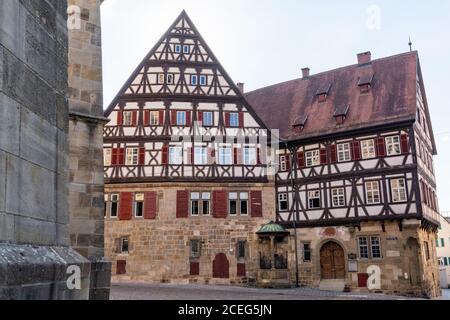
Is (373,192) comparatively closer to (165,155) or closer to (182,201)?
(182,201)

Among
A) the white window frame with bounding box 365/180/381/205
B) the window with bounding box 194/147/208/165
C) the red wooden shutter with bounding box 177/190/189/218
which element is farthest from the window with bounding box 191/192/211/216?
the white window frame with bounding box 365/180/381/205

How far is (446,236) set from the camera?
41.4m

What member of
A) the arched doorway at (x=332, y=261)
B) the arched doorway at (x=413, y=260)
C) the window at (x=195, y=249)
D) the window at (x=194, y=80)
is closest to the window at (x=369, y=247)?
the arched doorway at (x=332, y=261)

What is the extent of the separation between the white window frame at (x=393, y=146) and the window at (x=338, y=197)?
115 inches

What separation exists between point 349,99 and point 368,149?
152 inches

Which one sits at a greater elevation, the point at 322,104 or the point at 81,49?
the point at 322,104

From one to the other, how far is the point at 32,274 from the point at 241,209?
21904 mm

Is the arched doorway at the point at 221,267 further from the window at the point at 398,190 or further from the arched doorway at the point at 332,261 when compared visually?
the window at the point at 398,190

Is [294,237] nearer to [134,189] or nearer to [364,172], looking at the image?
[364,172]

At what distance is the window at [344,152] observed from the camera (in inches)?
925

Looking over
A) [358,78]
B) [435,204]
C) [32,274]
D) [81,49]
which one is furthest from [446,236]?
[32,274]

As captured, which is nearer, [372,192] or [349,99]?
[372,192]

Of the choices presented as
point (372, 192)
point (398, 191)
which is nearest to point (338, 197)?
point (372, 192)

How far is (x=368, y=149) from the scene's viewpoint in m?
23.0
